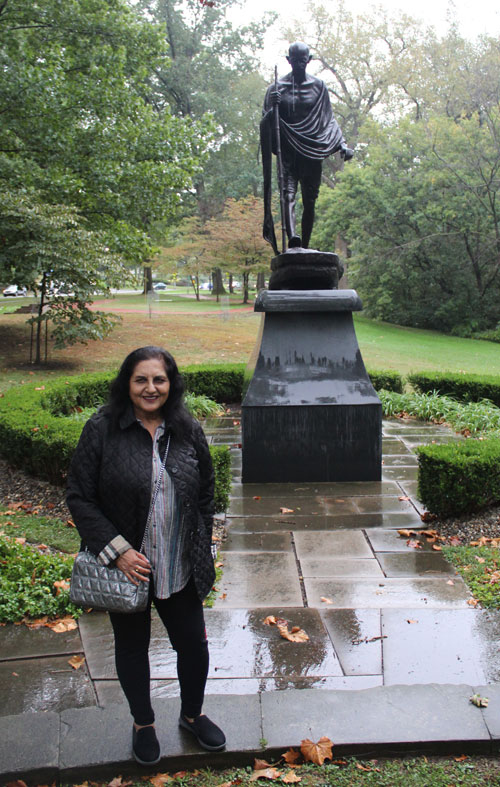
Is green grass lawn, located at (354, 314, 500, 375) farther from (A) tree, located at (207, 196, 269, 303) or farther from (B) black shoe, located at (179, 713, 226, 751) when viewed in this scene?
(B) black shoe, located at (179, 713, 226, 751)

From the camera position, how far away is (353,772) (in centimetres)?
230

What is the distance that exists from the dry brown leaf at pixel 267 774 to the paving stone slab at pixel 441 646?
71 centimetres

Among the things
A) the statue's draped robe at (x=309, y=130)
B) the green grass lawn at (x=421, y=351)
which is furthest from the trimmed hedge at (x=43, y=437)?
the green grass lawn at (x=421, y=351)

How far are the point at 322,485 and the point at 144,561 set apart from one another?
3.84 m

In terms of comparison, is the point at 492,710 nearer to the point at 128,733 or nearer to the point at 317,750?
the point at 317,750

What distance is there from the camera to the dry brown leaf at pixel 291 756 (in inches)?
92.2

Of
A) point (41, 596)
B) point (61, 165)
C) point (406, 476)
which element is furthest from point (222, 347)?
point (41, 596)

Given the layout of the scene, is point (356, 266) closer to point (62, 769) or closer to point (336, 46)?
point (336, 46)

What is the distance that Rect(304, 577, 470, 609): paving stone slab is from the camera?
3.58 metres

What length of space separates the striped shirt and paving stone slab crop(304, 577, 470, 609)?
150cm

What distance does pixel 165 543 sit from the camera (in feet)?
7.65

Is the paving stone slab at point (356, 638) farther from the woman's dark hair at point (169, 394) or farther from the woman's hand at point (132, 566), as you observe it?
the woman's dark hair at point (169, 394)

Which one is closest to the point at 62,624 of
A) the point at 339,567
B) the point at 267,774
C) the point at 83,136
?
the point at 267,774

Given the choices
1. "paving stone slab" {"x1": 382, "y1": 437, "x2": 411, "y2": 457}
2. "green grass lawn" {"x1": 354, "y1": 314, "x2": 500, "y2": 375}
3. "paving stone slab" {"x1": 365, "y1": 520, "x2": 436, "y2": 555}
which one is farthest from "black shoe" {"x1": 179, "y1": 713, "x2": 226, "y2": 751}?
"green grass lawn" {"x1": 354, "y1": 314, "x2": 500, "y2": 375}
